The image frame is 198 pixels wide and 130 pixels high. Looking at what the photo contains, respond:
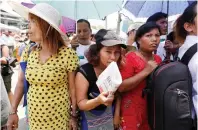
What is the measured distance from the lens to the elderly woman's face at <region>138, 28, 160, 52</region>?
1925 mm

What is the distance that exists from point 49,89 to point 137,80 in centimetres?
61

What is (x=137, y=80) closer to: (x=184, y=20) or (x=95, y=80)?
(x=95, y=80)

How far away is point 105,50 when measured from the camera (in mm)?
1782

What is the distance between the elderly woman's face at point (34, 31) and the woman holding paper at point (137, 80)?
638 millimetres

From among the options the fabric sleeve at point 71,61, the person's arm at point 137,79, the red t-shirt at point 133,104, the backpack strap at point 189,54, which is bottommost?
the red t-shirt at point 133,104

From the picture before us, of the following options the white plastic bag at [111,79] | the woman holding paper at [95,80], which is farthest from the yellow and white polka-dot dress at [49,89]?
the white plastic bag at [111,79]

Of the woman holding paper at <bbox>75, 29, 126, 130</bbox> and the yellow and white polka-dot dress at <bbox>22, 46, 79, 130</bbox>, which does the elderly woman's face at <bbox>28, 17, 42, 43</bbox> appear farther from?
the woman holding paper at <bbox>75, 29, 126, 130</bbox>

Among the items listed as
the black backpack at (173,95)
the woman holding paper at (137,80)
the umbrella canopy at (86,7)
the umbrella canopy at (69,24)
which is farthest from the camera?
the umbrella canopy at (69,24)

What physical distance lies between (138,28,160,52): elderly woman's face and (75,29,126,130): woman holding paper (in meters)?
0.22

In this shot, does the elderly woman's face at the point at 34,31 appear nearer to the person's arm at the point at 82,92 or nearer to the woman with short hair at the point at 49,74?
the woman with short hair at the point at 49,74

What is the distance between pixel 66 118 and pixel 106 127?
12.0 inches

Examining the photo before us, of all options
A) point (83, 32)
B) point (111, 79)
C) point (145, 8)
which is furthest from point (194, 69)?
point (145, 8)

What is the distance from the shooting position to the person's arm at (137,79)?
5.76 feet

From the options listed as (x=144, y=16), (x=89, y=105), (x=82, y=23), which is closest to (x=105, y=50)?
(x=89, y=105)
